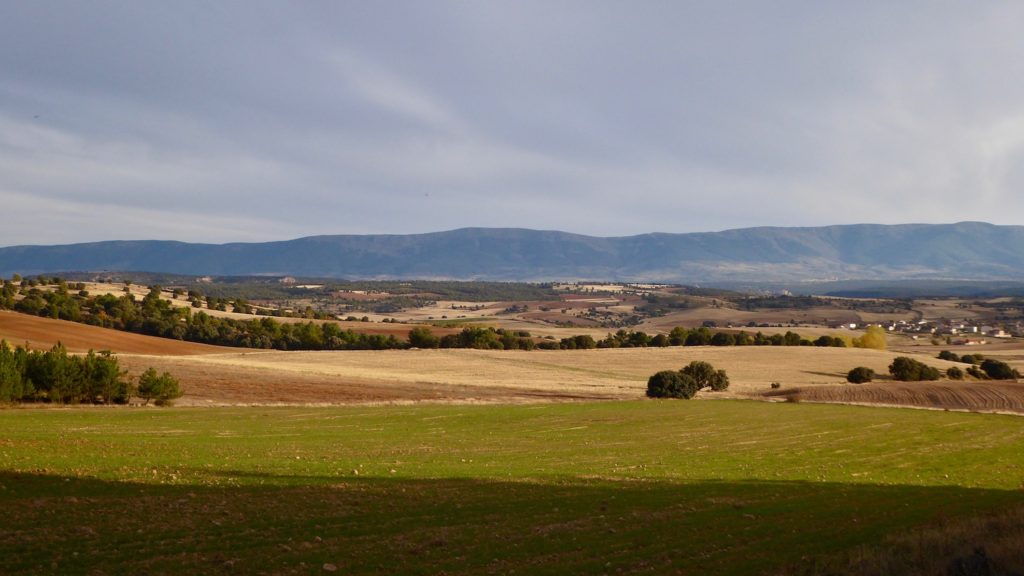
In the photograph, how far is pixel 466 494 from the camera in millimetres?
18812

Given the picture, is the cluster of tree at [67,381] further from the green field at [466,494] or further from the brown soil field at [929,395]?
the brown soil field at [929,395]

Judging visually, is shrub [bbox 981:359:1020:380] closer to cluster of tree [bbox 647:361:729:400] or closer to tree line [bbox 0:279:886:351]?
tree line [bbox 0:279:886:351]

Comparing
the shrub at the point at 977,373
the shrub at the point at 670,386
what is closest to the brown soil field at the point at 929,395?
the shrub at the point at 670,386

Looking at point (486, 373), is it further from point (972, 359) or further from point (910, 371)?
point (972, 359)

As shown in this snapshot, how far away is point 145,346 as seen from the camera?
7962 centimetres

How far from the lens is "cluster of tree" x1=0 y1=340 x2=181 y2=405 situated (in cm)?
4062

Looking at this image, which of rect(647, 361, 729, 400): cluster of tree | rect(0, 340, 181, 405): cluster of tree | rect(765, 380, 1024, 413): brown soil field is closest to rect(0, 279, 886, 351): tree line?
rect(765, 380, 1024, 413): brown soil field

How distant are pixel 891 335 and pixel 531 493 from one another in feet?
475

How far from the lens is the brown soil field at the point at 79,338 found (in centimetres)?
7150

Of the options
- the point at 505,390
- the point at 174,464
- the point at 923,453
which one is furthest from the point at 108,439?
the point at 505,390

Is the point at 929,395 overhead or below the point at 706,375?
below

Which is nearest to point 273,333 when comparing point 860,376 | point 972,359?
point 860,376

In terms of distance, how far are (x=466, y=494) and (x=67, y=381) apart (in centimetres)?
3370

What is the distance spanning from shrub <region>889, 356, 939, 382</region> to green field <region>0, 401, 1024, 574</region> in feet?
142
